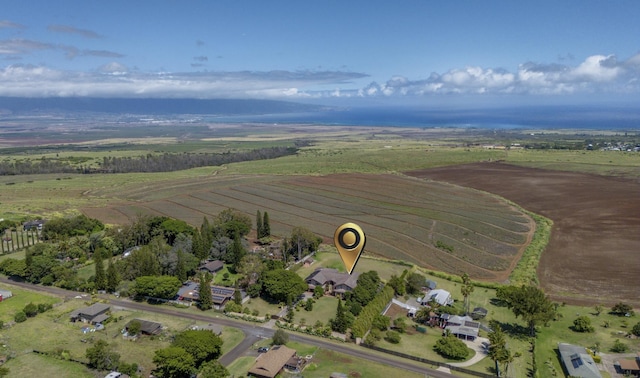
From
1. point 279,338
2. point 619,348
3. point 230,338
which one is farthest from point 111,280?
point 619,348

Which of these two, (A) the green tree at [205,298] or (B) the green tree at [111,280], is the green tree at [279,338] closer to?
(A) the green tree at [205,298]

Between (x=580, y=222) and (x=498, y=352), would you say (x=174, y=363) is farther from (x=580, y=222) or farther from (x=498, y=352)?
(x=580, y=222)

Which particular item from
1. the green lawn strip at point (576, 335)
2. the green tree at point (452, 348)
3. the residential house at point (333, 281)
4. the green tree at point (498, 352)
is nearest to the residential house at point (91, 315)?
the residential house at point (333, 281)

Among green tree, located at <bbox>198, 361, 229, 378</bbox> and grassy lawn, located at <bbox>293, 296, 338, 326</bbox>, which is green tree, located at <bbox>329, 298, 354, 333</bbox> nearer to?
grassy lawn, located at <bbox>293, 296, 338, 326</bbox>

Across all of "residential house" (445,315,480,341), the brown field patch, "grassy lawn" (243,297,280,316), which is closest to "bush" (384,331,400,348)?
"residential house" (445,315,480,341)

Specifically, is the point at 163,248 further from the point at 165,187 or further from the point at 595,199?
the point at 595,199

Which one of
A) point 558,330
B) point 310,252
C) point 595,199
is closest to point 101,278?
point 310,252
